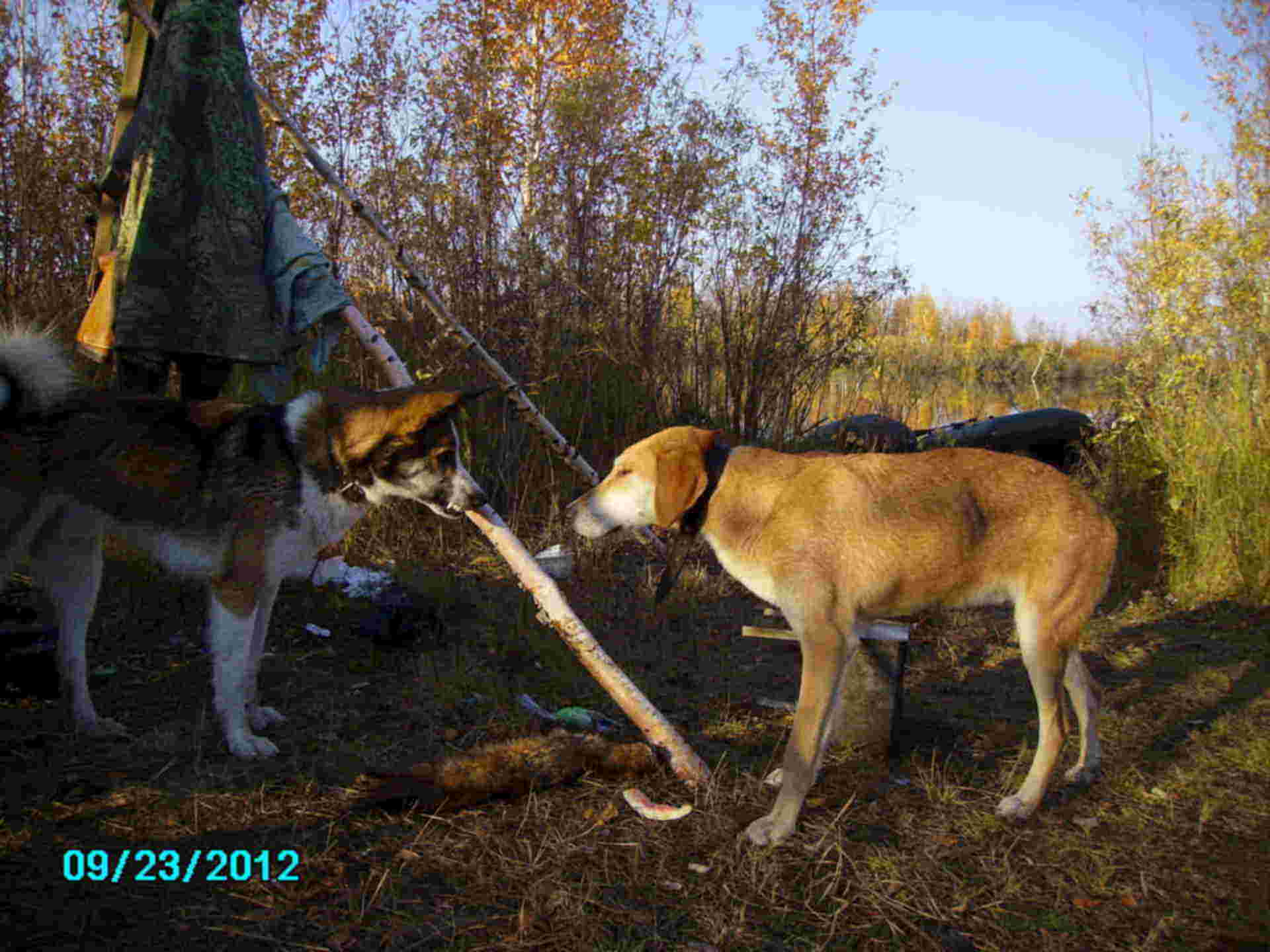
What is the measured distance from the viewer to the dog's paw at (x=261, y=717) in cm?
400

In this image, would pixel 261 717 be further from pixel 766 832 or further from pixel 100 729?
pixel 766 832

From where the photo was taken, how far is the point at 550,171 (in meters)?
7.86

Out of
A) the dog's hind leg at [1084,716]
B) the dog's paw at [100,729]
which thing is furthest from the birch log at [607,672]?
the dog's paw at [100,729]

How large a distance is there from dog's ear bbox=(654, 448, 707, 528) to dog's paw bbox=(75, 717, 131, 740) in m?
2.50

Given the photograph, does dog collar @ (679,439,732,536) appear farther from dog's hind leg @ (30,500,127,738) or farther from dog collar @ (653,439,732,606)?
dog's hind leg @ (30,500,127,738)

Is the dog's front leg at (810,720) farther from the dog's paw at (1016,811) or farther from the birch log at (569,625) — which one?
the dog's paw at (1016,811)

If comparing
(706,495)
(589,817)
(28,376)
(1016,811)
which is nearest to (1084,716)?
(1016,811)

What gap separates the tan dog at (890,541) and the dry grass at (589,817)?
18.2 inches

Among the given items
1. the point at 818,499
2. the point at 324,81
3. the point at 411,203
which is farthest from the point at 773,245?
the point at 818,499

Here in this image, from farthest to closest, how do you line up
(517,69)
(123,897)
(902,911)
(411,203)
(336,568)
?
(517,69)
(411,203)
(336,568)
(902,911)
(123,897)

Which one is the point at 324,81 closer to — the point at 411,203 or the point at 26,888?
the point at 411,203

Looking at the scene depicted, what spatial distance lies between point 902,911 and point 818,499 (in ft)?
5.09

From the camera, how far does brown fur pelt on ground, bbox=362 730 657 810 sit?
3.30 metres

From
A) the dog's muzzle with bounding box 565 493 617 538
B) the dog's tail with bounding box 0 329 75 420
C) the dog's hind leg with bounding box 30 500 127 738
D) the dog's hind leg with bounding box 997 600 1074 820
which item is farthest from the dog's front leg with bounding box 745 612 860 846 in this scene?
the dog's tail with bounding box 0 329 75 420
